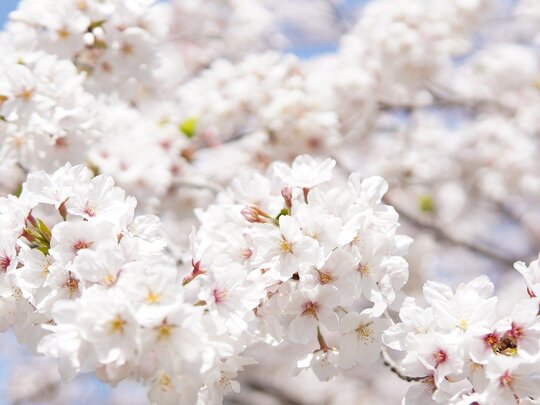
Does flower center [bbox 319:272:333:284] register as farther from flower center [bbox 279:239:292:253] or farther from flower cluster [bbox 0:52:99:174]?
flower cluster [bbox 0:52:99:174]

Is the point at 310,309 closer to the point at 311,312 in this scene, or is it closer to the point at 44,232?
the point at 311,312

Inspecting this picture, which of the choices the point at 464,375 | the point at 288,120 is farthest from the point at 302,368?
the point at 288,120

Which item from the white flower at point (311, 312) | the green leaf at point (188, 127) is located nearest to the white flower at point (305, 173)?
the white flower at point (311, 312)

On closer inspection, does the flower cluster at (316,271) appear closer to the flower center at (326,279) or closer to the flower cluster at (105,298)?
the flower center at (326,279)

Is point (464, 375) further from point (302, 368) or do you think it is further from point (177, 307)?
point (177, 307)

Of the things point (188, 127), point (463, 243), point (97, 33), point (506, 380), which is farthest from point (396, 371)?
point (188, 127)

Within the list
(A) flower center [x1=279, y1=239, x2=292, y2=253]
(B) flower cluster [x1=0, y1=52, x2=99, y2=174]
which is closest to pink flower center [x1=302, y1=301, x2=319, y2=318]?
(A) flower center [x1=279, y1=239, x2=292, y2=253]
